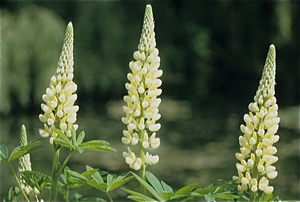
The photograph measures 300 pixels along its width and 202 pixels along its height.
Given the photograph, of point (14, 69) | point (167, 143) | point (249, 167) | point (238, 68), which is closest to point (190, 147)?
point (167, 143)

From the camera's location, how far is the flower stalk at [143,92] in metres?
0.95

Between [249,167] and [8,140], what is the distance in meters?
5.26

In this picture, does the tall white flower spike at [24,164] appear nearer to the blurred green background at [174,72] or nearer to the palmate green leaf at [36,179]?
the palmate green leaf at [36,179]

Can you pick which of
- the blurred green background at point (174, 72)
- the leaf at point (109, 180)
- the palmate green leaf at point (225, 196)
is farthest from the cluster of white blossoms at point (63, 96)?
the blurred green background at point (174, 72)

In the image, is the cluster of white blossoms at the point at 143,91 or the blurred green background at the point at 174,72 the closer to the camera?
the cluster of white blossoms at the point at 143,91

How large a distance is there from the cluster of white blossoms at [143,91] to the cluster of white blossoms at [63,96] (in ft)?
0.32

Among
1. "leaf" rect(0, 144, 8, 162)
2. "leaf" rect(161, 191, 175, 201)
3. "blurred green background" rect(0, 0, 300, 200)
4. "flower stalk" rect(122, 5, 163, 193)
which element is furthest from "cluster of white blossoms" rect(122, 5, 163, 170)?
"blurred green background" rect(0, 0, 300, 200)

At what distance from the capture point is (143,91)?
3.10 feet

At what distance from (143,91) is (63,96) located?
14cm

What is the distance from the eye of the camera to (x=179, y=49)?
989 centimetres

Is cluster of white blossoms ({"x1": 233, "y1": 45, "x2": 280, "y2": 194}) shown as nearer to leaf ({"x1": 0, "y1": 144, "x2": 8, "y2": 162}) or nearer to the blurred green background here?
leaf ({"x1": 0, "y1": 144, "x2": 8, "y2": 162})

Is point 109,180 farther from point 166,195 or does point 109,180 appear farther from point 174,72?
point 174,72

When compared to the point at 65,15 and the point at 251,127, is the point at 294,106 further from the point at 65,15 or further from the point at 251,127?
the point at 251,127

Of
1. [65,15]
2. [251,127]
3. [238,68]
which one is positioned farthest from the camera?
[238,68]
